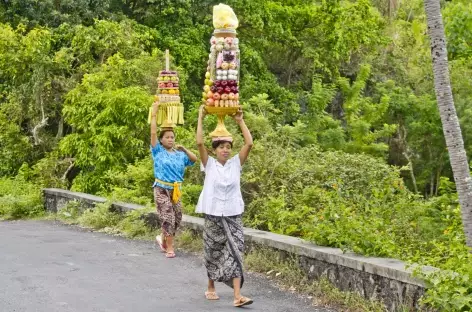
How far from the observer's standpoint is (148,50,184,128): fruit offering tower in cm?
1009

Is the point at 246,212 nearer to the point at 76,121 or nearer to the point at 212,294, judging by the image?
the point at 212,294

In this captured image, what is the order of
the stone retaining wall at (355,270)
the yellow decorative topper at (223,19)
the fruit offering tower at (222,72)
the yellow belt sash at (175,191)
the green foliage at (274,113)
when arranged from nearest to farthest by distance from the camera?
the stone retaining wall at (355,270)
the fruit offering tower at (222,72)
the yellow decorative topper at (223,19)
the green foliage at (274,113)
the yellow belt sash at (175,191)

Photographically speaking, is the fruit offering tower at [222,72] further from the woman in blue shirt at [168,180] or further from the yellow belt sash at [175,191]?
the yellow belt sash at [175,191]

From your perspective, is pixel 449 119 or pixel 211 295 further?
pixel 211 295

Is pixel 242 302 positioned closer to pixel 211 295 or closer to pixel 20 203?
pixel 211 295

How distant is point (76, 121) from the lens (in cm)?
1720

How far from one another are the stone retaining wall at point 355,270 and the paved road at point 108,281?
41 centimetres

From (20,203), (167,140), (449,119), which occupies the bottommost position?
(20,203)

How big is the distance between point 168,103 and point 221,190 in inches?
112

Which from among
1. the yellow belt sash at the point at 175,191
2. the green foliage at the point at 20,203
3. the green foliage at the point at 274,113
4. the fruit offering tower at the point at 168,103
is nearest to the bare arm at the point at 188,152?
the fruit offering tower at the point at 168,103

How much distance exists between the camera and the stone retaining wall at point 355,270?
6684 mm

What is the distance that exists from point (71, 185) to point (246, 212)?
7.52m

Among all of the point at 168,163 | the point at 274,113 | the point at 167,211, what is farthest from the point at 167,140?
the point at 274,113

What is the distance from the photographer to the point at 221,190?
760 centimetres
